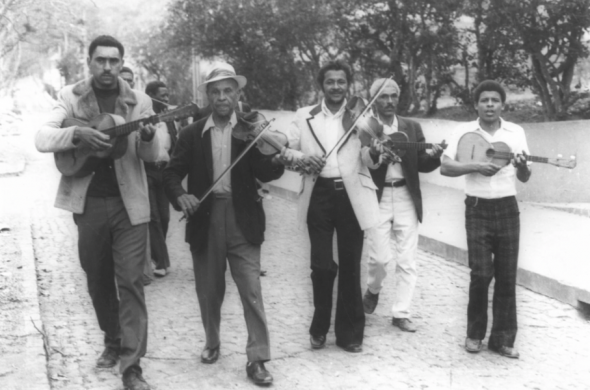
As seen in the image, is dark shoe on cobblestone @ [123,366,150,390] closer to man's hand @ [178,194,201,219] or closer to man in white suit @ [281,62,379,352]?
man's hand @ [178,194,201,219]

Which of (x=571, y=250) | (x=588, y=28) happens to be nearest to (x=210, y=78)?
(x=571, y=250)

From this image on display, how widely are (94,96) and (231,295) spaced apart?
2.89m

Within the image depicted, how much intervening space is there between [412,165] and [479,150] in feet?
2.71

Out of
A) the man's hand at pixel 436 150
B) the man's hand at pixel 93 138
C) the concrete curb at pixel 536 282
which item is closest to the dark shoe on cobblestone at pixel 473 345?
the man's hand at pixel 436 150

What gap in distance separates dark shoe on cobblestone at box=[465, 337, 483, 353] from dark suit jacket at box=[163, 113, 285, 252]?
166 centimetres

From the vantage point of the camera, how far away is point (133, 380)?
5.03m

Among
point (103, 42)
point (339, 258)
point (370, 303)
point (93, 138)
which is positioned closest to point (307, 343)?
point (339, 258)

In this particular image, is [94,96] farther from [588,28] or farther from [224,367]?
[588,28]

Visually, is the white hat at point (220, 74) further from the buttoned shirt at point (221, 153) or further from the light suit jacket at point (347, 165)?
the light suit jacket at point (347, 165)

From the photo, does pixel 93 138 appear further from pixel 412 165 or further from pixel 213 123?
pixel 412 165

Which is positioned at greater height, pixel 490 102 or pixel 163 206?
pixel 490 102

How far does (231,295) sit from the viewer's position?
7594 millimetres

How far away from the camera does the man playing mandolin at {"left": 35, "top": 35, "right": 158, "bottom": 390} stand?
16.6 ft

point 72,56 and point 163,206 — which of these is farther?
point 72,56
